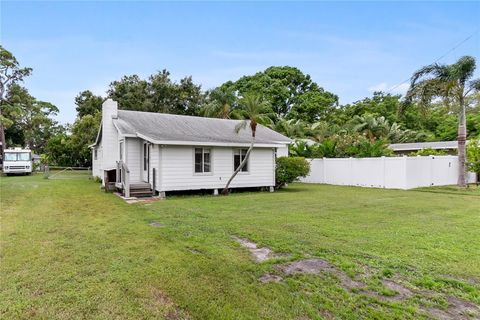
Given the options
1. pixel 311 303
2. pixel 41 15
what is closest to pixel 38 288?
pixel 311 303

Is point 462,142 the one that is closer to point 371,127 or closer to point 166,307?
point 371,127

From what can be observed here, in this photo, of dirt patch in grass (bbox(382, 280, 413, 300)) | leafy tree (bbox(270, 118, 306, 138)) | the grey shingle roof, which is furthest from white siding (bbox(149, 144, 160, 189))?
leafy tree (bbox(270, 118, 306, 138))

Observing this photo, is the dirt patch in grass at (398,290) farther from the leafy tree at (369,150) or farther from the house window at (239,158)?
the leafy tree at (369,150)

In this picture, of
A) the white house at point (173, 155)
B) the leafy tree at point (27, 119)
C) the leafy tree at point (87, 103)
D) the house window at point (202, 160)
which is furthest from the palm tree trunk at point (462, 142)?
the leafy tree at point (87, 103)

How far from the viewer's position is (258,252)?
543 centimetres

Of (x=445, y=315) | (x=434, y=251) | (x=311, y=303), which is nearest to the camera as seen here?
(x=445, y=315)

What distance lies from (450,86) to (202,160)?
12.8m

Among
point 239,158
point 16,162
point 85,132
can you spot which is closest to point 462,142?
point 239,158

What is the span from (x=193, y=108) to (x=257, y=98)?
21.8m

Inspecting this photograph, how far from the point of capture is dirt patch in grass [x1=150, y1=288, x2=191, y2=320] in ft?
10.8

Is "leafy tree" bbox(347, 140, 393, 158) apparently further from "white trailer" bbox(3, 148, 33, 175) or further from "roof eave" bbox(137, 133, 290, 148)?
"white trailer" bbox(3, 148, 33, 175)

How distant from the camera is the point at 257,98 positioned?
13945mm

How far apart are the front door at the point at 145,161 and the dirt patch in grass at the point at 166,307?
429 inches

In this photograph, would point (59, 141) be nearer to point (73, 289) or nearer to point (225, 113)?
point (225, 113)
